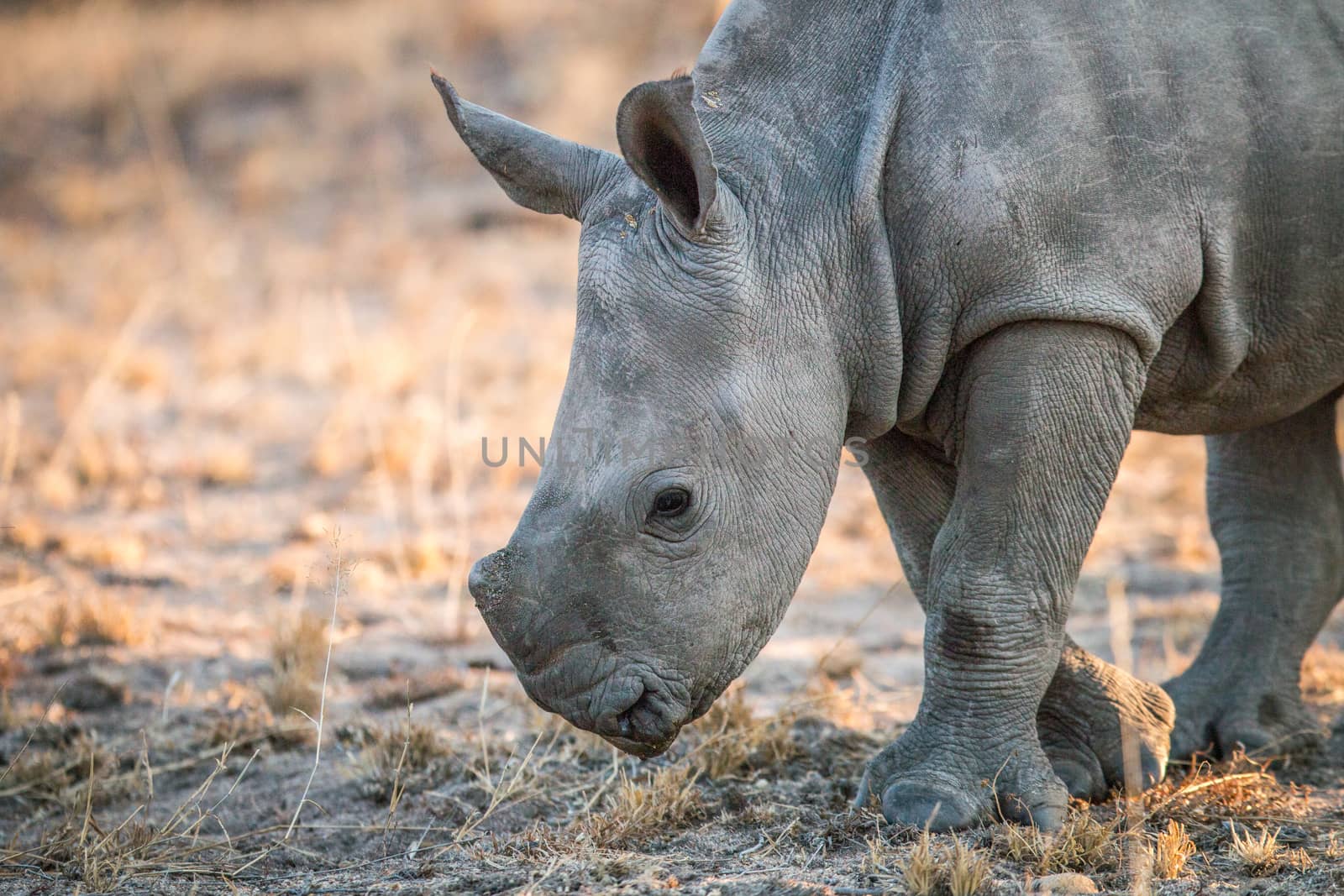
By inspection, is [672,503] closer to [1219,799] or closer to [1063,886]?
[1063,886]

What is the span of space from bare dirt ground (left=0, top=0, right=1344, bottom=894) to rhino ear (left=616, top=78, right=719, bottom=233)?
1.36m

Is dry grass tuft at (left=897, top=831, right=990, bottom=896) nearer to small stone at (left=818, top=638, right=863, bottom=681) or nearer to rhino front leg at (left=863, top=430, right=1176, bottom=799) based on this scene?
rhino front leg at (left=863, top=430, right=1176, bottom=799)

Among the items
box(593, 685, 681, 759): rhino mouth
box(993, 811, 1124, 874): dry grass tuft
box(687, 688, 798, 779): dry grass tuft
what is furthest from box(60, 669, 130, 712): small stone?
box(993, 811, 1124, 874): dry grass tuft

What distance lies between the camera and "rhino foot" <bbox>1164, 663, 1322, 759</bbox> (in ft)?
15.5

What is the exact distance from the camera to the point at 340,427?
961 centimetres

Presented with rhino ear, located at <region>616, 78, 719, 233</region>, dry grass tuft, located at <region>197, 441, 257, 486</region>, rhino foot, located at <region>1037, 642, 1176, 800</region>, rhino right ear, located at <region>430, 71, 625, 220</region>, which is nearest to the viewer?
rhino ear, located at <region>616, 78, 719, 233</region>

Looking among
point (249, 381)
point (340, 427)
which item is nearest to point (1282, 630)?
point (340, 427)

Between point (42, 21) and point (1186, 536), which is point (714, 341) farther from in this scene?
point (42, 21)

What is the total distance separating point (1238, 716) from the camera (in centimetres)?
479

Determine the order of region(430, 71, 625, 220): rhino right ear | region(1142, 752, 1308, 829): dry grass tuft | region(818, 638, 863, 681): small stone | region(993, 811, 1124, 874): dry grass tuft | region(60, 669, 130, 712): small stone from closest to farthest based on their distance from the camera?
region(993, 811, 1124, 874): dry grass tuft, region(430, 71, 625, 220): rhino right ear, region(1142, 752, 1308, 829): dry grass tuft, region(60, 669, 130, 712): small stone, region(818, 638, 863, 681): small stone

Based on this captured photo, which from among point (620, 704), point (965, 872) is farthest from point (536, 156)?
point (965, 872)

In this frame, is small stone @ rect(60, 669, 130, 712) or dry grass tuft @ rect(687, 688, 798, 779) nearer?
dry grass tuft @ rect(687, 688, 798, 779)

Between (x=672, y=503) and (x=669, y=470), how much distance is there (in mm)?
79

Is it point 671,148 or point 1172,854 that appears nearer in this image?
point 671,148
